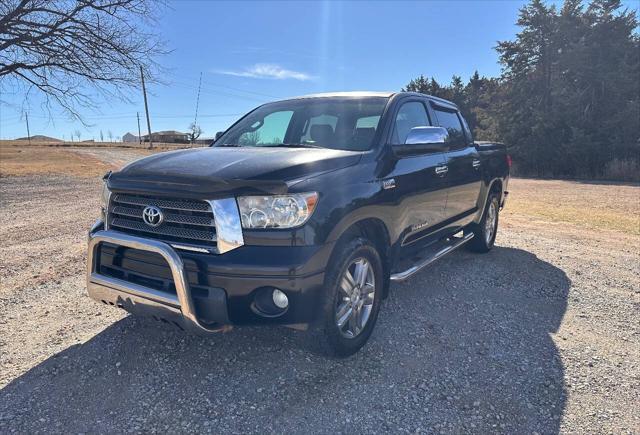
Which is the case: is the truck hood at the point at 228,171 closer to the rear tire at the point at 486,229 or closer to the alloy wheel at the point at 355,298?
the alloy wheel at the point at 355,298

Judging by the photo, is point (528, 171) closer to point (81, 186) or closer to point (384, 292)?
point (81, 186)

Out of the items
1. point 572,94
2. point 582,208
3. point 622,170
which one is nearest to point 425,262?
point 582,208

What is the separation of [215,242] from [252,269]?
0.30 m

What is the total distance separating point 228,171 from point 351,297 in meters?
1.25

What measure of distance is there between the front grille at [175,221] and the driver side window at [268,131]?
4.44 ft

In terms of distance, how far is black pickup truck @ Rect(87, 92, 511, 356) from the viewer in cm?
260

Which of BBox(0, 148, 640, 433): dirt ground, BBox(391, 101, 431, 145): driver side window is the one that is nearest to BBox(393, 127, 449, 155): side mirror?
BBox(391, 101, 431, 145): driver side window

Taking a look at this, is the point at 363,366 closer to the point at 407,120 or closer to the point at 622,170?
the point at 407,120

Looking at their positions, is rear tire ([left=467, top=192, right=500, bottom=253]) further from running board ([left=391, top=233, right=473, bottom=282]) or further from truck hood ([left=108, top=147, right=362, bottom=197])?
truck hood ([left=108, top=147, right=362, bottom=197])

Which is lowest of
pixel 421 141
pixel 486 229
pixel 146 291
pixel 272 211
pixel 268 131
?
pixel 486 229

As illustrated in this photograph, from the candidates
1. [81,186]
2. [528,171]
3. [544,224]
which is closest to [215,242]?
[544,224]

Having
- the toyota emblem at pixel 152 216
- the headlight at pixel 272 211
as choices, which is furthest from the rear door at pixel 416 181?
the toyota emblem at pixel 152 216

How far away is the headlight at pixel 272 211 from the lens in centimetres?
262

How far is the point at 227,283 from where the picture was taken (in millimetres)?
2578
